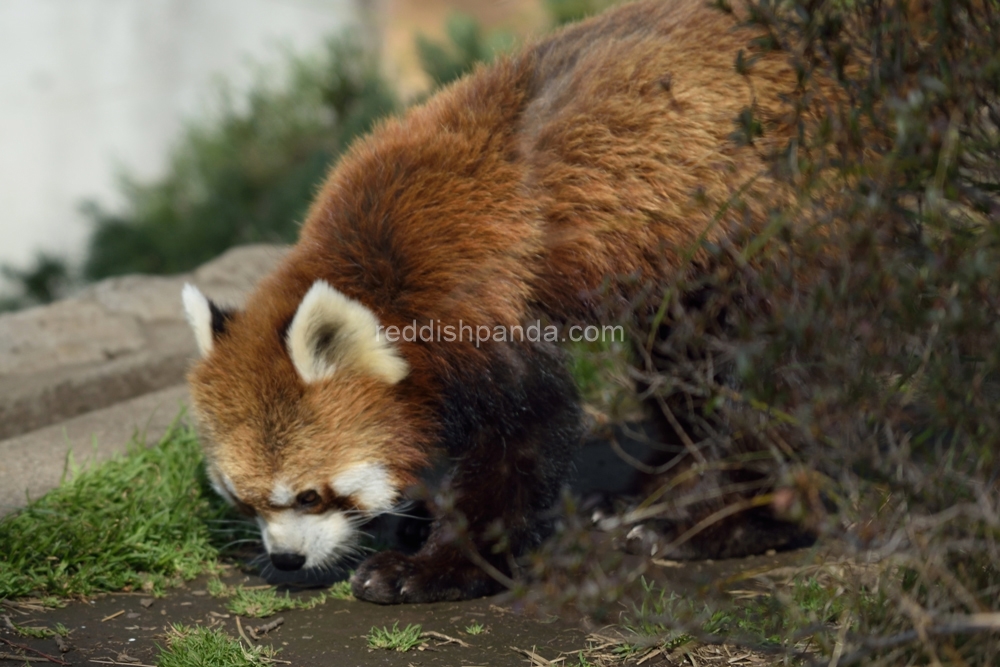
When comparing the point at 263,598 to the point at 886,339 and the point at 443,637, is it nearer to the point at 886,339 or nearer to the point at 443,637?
the point at 443,637

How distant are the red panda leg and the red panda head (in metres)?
0.18

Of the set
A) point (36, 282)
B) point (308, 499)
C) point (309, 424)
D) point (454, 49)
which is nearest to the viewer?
point (309, 424)

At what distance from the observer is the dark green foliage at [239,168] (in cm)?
857

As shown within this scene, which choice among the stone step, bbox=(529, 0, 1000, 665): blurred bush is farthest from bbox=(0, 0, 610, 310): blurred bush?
bbox=(529, 0, 1000, 665): blurred bush

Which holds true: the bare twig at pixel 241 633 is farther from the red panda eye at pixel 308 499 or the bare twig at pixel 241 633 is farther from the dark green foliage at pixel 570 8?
the dark green foliage at pixel 570 8

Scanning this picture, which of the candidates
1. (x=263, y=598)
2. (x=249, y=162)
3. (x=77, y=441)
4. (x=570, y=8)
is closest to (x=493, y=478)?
(x=263, y=598)

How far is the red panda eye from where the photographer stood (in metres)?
3.36

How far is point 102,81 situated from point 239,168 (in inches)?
55.0

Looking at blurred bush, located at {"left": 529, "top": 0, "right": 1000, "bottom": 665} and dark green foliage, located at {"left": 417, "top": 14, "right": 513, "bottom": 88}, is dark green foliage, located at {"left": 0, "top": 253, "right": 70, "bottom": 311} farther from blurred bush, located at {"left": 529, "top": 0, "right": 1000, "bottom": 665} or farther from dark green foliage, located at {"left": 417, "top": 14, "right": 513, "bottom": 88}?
blurred bush, located at {"left": 529, "top": 0, "right": 1000, "bottom": 665}

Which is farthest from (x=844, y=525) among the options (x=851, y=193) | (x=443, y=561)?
(x=443, y=561)

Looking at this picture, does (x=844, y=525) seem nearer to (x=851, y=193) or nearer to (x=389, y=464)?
(x=851, y=193)

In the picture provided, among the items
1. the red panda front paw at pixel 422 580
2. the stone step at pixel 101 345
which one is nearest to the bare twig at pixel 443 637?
the red panda front paw at pixel 422 580

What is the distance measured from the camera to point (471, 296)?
326cm

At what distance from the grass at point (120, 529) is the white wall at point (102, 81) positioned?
531cm
